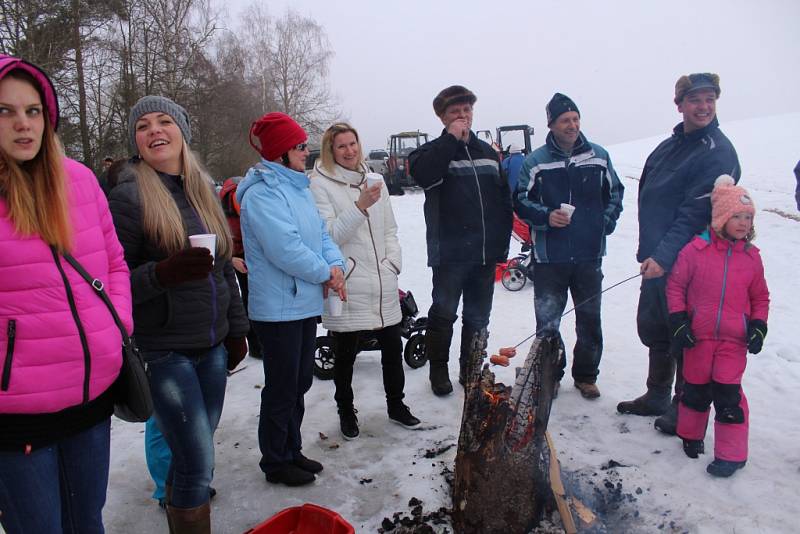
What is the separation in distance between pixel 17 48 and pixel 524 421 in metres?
14.6

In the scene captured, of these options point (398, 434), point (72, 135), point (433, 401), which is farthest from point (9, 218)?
point (72, 135)

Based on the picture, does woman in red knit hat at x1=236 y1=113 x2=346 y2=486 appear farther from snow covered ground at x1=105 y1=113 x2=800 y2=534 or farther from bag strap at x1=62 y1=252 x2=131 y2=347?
bag strap at x1=62 y1=252 x2=131 y2=347

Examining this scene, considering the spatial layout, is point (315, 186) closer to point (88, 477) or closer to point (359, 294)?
point (359, 294)

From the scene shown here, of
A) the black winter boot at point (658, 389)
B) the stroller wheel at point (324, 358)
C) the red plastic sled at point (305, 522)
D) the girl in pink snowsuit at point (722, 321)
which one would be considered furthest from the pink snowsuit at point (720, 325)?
the stroller wheel at point (324, 358)

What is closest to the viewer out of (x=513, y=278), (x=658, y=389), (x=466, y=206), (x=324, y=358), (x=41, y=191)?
(x=41, y=191)

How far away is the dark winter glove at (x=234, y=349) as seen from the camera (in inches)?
106

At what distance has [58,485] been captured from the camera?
5.77ft

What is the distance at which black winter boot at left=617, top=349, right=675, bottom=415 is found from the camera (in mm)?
3908

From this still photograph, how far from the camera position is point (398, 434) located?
3852 mm

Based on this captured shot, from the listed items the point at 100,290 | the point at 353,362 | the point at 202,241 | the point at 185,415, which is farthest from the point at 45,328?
the point at 353,362

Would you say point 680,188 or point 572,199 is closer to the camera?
point 680,188

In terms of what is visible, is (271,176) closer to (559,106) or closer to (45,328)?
(45,328)

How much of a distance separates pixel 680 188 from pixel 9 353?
3.92 metres

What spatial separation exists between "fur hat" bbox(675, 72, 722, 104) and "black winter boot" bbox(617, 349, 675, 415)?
6.22 ft
